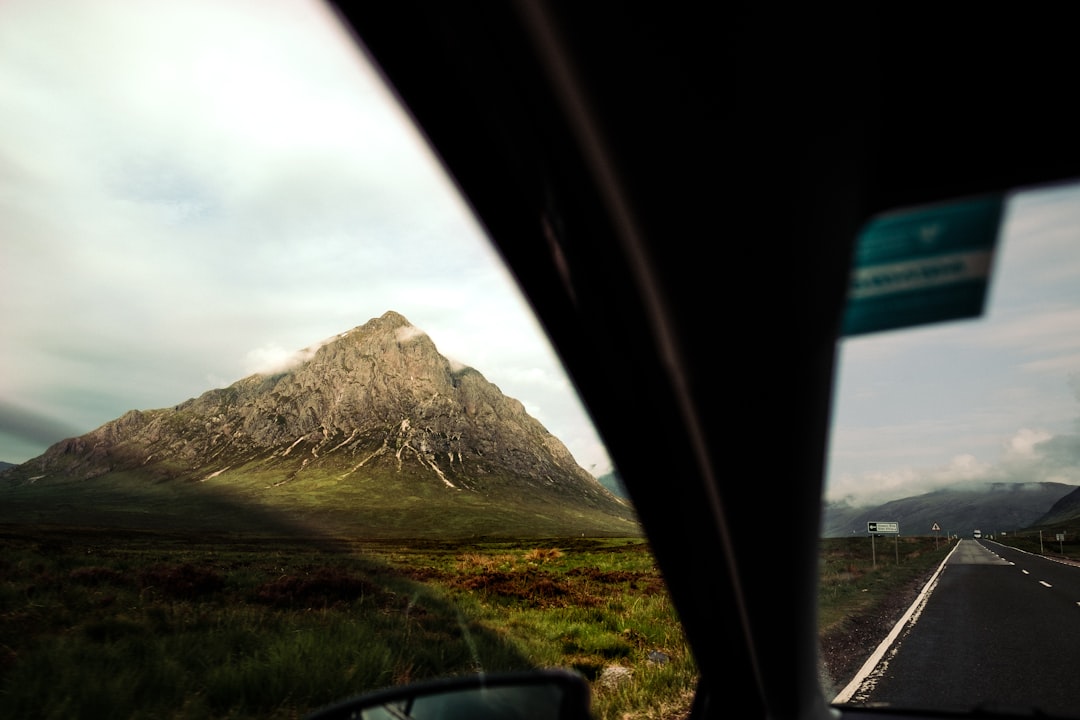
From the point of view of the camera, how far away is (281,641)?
7.17 meters

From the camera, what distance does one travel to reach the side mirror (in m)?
1.54

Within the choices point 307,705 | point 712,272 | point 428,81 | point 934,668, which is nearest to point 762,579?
point 712,272

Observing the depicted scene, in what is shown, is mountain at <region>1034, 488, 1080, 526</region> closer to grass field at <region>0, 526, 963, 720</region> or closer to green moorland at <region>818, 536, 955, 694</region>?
green moorland at <region>818, 536, 955, 694</region>

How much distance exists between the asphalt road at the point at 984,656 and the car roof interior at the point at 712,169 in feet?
4.51

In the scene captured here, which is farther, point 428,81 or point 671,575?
point 671,575

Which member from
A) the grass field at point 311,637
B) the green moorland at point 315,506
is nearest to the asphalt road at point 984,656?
the grass field at point 311,637

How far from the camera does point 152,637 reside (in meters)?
7.73

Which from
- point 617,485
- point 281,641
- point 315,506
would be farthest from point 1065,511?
point 617,485

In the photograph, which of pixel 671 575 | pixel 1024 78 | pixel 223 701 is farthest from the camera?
pixel 223 701

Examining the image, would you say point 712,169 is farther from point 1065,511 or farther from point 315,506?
point 1065,511

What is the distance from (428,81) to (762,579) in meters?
1.64

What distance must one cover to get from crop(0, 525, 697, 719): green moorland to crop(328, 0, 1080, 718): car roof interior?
495 centimetres

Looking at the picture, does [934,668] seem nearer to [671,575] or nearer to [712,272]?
[671,575]

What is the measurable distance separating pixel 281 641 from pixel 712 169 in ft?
24.4
